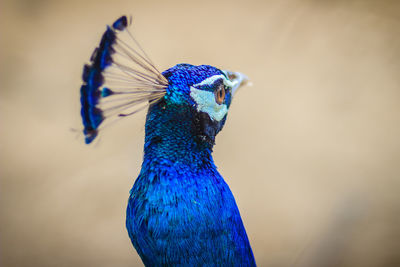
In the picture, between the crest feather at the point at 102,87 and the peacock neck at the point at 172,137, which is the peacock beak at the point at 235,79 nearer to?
the peacock neck at the point at 172,137

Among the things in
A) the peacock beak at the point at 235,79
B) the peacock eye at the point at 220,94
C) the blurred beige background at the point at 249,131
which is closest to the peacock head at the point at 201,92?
the peacock eye at the point at 220,94

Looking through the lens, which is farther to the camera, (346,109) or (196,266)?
(346,109)

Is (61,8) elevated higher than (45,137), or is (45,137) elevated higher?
(61,8)

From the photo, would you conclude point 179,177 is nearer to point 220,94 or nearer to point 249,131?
point 220,94

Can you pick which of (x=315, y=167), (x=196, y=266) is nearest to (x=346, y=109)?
(x=315, y=167)

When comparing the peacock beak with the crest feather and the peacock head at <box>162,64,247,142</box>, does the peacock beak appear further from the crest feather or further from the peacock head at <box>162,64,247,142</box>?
the crest feather

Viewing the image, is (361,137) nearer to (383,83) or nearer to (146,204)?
(383,83)
